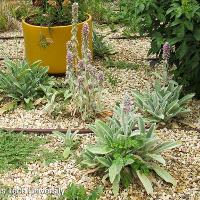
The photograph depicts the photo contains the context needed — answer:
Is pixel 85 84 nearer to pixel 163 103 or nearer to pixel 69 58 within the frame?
pixel 69 58

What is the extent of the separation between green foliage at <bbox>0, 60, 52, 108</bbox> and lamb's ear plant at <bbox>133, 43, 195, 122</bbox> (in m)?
1.15

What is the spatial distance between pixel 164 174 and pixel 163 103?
1011 millimetres

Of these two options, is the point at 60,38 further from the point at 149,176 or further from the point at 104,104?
the point at 149,176

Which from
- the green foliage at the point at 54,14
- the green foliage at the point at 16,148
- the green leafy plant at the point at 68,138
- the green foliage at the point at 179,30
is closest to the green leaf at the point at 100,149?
the green leafy plant at the point at 68,138

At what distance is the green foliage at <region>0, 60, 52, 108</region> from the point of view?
17.5ft

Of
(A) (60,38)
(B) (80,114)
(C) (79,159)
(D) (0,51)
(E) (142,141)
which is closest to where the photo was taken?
(E) (142,141)

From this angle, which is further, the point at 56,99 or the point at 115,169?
the point at 56,99

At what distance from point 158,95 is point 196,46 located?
62cm

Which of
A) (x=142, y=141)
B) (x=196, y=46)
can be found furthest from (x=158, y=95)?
(x=142, y=141)

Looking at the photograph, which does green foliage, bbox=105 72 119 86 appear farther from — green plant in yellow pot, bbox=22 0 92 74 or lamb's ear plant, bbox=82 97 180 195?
lamb's ear plant, bbox=82 97 180 195

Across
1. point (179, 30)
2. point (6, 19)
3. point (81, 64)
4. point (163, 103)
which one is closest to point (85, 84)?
point (81, 64)

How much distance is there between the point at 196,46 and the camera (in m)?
4.96

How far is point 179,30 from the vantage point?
4676mm

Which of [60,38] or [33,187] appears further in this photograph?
[60,38]
